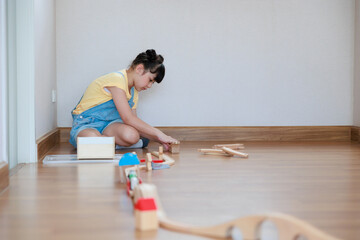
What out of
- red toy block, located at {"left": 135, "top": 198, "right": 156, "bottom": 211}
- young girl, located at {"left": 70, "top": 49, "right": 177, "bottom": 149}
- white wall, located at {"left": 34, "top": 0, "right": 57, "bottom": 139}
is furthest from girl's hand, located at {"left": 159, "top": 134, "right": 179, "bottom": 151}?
red toy block, located at {"left": 135, "top": 198, "right": 156, "bottom": 211}

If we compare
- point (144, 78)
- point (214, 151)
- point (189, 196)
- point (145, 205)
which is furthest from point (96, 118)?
point (145, 205)

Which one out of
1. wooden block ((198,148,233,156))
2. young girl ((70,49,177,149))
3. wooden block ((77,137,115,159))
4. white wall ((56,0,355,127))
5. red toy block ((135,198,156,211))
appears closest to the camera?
red toy block ((135,198,156,211))

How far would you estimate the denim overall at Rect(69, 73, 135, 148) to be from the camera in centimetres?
269

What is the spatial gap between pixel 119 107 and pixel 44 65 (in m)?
0.51

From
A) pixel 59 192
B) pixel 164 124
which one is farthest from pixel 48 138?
pixel 59 192

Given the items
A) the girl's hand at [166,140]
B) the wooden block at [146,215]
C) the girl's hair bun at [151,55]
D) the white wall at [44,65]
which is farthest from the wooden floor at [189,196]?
the girl's hair bun at [151,55]

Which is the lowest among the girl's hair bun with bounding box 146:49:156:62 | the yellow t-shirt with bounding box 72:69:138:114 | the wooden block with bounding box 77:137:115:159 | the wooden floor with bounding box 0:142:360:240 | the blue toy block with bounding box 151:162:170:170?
the wooden floor with bounding box 0:142:360:240

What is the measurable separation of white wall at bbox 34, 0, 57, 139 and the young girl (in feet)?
0.67

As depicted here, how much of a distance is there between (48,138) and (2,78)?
1.03 metres

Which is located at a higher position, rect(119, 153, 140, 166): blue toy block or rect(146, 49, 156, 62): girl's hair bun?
rect(146, 49, 156, 62): girl's hair bun

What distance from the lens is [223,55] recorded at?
10.8 ft

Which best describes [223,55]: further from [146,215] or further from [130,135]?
[146,215]

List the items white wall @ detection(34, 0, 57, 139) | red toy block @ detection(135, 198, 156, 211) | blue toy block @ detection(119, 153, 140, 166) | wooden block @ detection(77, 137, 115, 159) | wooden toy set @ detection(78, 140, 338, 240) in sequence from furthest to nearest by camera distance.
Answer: white wall @ detection(34, 0, 57, 139)
wooden block @ detection(77, 137, 115, 159)
blue toy block @ detection(119, 153, 140, 166)
red toy block @ detection(135, 198, 156, 211)
wooden toy set @ detection(78, 140, 338, 240)

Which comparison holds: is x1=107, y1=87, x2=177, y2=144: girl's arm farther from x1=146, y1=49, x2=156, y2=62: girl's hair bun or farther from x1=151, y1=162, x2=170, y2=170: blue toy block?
x1=151, y1=162, x2=170, y2=170: blue toy block
